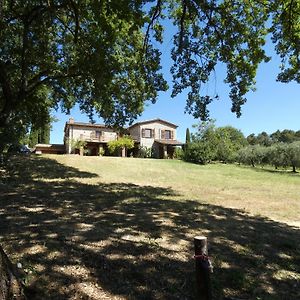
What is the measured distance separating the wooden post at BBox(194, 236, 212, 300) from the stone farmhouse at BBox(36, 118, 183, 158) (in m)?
40.1

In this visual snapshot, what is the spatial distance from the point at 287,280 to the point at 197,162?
28104 mm

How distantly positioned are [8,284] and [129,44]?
13.0 m

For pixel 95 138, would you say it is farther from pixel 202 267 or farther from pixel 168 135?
pixel 202 267

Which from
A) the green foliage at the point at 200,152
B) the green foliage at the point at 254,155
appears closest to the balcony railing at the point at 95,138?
the green foliage at the point at 200,152

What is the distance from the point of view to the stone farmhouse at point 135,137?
4644cm

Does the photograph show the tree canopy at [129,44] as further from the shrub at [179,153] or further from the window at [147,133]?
the window at [147,133]

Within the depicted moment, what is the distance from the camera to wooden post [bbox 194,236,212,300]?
402cm

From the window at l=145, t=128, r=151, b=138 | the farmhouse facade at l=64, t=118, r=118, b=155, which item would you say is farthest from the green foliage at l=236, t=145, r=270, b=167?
the farmhouse facade at l=64, t=118, r=118, b=155

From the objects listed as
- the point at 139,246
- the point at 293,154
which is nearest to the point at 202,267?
the point at 139,246

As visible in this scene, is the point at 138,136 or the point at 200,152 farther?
the point at 138,136

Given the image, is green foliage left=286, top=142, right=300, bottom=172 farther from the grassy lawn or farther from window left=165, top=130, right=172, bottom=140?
the grassy lawn

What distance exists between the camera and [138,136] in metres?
49.6

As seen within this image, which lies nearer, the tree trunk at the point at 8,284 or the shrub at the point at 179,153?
the tree trunk at the point at 8,284

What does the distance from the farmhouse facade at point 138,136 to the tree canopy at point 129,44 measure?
96.6ft
